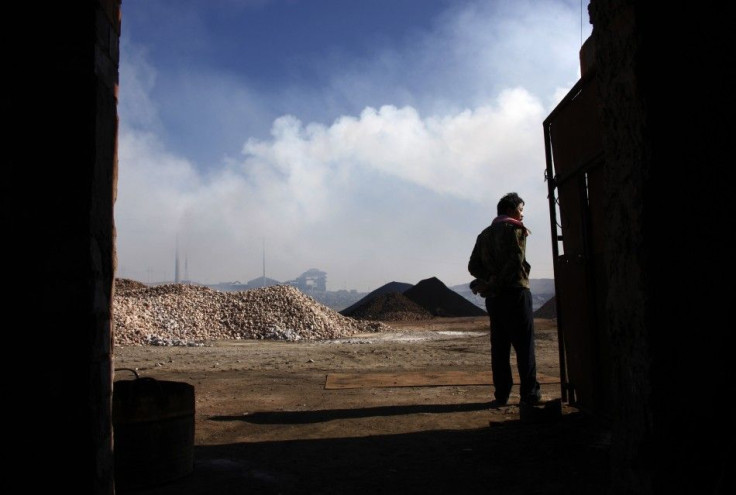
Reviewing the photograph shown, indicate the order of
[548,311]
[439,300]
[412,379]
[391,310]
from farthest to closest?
[439,300]
[391,310]
[548,311]
[412,379]

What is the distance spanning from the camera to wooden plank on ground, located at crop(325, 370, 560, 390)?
7.30m

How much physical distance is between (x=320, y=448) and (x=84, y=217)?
257 centimetres

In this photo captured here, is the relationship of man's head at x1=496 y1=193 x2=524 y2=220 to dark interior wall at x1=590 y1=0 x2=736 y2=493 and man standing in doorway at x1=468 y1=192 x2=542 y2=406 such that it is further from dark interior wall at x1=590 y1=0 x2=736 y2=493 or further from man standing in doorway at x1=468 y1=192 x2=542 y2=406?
dark interior wall at x1=590 y1=0 x2=736 y2=493

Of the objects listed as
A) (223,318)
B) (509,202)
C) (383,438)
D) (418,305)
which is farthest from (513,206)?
(418,305)

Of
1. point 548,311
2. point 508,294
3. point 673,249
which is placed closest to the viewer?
point 673,249

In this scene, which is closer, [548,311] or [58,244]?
[58,244]

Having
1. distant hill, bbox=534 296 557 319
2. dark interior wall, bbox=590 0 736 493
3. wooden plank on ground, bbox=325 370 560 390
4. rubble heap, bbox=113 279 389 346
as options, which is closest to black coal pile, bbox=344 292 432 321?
distant hill, bbox=534 296 557 319

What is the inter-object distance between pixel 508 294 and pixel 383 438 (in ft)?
5.82

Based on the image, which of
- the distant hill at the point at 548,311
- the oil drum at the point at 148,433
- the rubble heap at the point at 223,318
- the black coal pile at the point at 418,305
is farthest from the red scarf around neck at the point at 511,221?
the distant hill at the point at 548,311

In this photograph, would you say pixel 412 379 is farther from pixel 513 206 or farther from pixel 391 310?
pixel 391 310

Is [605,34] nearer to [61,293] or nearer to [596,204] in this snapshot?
[596,204]

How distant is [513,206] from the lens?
5.66 metres

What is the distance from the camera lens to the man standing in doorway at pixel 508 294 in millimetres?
5328

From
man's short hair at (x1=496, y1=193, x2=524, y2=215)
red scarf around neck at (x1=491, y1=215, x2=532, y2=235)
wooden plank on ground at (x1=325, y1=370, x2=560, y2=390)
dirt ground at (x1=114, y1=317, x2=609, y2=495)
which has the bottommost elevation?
dirt ground at (x1=114, y1=317, x2=609, y2=495)
